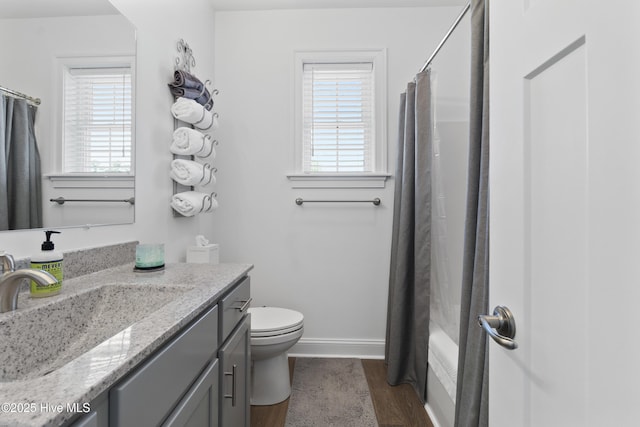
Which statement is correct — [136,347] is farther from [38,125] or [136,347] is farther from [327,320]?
[327,320]

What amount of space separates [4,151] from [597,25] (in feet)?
4.36

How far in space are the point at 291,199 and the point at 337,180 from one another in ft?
1.23

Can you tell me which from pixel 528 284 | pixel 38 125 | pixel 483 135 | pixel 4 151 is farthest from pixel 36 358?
pixel 483 135

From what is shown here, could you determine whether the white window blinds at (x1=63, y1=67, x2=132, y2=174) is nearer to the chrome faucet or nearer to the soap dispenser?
the soap dispenser

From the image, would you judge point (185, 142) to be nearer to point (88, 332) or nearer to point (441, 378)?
point (88, 332)

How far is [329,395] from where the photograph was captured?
5.97 ft

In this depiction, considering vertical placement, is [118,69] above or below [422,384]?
above

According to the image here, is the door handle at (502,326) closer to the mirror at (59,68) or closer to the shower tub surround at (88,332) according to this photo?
the shower tub surround at (88,332)

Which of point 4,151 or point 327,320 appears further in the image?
point 327,320

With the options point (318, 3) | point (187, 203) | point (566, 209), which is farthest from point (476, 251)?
point (318, 3)

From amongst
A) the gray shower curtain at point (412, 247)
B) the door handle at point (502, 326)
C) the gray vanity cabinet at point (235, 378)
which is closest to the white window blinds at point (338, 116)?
the gray shower curtain at point (412, 247)

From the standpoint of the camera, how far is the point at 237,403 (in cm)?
118

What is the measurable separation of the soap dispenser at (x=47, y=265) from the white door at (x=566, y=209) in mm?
1143

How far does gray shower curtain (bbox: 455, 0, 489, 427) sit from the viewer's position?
99 cm
